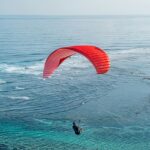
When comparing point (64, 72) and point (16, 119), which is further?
point (64, 72)

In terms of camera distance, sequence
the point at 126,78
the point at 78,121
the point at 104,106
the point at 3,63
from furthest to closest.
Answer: the point at 3,63 < the point at 126,78 < the point at 104,106 < the point at 78,121

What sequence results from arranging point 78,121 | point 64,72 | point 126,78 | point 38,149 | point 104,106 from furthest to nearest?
1. point 64,72
2. point 126,78
3. point 104,106
4. point 78,121
5. point 38,149

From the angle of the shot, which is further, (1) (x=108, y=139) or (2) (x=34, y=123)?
(2) (x=34, y=123)

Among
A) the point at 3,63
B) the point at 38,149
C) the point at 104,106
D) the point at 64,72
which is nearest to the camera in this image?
the point at 38,149

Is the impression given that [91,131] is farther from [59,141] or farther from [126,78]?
[126,78]

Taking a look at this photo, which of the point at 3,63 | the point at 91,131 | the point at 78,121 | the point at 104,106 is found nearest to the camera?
the point at 91,131

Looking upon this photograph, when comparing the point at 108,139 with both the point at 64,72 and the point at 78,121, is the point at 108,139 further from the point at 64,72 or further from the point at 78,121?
the point at 64,72

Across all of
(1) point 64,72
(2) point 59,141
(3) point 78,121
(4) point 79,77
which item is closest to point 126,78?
(4) point 79,77

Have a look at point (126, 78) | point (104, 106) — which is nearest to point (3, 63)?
point (126, 78)

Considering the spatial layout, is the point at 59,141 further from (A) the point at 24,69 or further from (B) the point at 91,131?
(A) the point at 24,69
